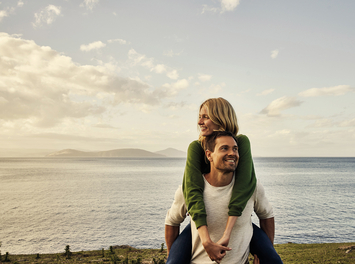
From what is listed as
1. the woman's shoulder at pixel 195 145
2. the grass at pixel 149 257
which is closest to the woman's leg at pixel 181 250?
the woman's shoulder at pixel 195 145

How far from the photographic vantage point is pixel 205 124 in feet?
9.99

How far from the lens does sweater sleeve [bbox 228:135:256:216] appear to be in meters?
2.48

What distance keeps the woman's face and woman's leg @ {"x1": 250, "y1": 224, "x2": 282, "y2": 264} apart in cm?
124

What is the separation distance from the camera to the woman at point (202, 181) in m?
2.45

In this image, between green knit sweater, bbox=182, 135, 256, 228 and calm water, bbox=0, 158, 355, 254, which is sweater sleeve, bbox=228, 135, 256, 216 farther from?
calm water, bbox=0, 158, 355, 254

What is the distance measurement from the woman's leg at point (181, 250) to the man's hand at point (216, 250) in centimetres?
40

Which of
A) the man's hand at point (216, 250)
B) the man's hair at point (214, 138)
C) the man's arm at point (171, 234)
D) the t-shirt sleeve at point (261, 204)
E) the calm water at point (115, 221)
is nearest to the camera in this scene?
the man's hand at point (216, 250)

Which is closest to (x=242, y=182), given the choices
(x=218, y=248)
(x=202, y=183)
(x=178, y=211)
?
(x=202, y=183)

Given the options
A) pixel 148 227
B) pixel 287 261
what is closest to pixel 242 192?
pixel 287 261

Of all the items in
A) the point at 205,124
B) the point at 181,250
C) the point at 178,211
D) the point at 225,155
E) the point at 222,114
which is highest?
the point at 222,114

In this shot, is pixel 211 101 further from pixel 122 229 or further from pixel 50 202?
pixel 50 202

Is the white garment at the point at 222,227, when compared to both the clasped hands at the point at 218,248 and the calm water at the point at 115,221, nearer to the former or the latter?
the clasped hands at the point at 218,248

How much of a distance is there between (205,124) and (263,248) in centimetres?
150

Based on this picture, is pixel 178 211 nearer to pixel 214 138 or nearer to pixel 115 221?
pixel 214 138
